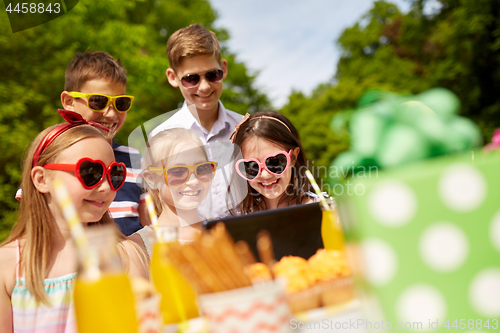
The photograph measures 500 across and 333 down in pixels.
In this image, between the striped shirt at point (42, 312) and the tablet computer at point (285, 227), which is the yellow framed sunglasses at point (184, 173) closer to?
the striped shirt at point (42, 312)

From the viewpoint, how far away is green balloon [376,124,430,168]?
2.75 feet

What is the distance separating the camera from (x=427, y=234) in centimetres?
77

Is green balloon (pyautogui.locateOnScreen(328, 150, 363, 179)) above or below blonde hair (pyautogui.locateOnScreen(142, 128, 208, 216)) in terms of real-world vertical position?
below

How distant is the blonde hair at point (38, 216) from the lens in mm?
1562

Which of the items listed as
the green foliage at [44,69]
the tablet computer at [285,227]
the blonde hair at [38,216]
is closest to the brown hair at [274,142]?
the blonde hair at [38,216]

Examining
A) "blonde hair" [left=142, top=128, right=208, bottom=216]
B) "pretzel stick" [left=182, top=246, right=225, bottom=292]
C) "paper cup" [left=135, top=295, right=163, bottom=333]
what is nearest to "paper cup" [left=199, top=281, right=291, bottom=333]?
"pretzel stick" [left=182, top=246, right=225, bottom=292]

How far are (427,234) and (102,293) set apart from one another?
0.74m

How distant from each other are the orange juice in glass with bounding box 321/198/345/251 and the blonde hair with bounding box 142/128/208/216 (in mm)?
1281

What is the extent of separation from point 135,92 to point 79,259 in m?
12.2

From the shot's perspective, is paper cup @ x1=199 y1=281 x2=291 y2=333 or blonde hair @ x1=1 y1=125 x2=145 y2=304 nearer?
paper cup @ x1=199 y1=281 x2=291 y2=333

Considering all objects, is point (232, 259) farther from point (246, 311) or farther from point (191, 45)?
point (191, 45)

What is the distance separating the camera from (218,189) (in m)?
2.86

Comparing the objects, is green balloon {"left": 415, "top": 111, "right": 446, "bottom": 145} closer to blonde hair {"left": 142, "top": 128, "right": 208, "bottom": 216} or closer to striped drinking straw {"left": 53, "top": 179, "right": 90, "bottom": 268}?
striped drinking straw {"left": 53, "top": 179, "right": 90, "bottom": 268}

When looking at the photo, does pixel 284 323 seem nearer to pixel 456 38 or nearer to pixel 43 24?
pixel 43 24
